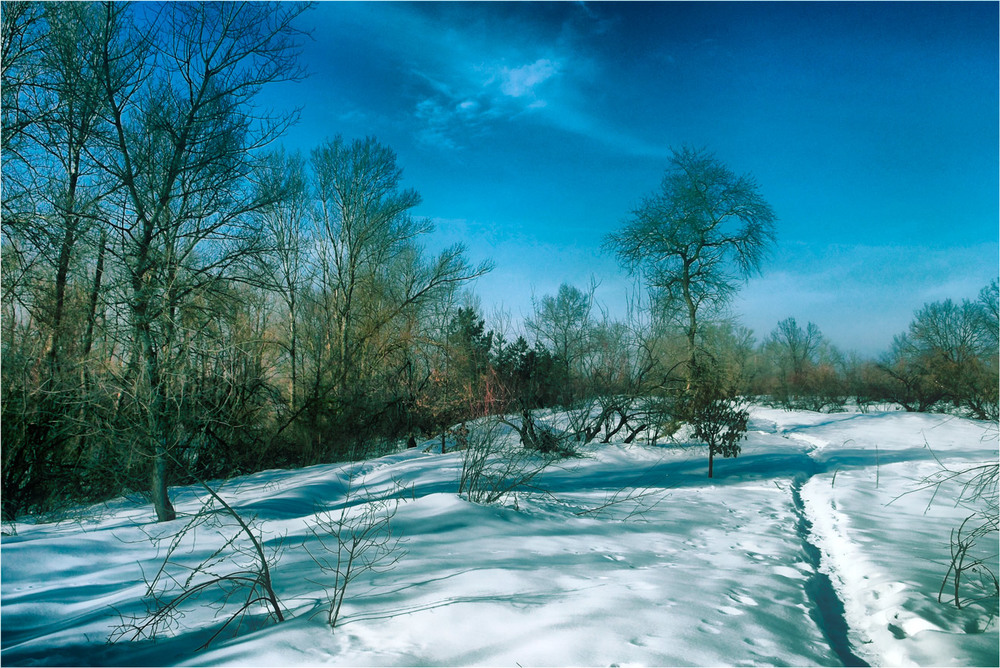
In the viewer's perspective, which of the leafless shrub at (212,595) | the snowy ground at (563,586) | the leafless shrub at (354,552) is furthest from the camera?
the leafless shrub at (354,552)

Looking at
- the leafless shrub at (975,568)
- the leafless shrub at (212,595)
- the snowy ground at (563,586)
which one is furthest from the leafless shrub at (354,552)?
the leafless shrub at (975,568)

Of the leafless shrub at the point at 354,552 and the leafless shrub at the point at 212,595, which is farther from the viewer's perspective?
the leafless shrub at the point at 354,552

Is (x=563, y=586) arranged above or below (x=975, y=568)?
above

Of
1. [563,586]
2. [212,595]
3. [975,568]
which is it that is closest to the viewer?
[212,595]

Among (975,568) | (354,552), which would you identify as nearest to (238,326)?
(354,552)

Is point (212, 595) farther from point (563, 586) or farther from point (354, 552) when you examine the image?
point (563, 586)

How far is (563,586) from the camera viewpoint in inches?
166

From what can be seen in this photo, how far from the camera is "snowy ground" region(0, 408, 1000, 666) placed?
3.22m

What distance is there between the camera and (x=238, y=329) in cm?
703

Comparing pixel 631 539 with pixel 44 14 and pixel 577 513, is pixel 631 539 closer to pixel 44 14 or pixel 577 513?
pixel 577 513

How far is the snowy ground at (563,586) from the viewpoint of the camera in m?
3.22

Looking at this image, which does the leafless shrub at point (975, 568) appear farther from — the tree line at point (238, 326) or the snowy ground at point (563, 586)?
the tree line at point (238, 326)

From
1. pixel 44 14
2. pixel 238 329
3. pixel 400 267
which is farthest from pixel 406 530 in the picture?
pixel 400 267

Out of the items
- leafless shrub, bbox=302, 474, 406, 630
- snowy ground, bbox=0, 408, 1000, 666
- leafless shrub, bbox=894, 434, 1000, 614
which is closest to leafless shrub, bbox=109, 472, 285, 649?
snowy ground, bbox=0, 408, 1000, 666
